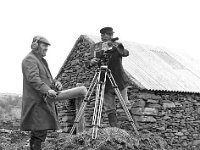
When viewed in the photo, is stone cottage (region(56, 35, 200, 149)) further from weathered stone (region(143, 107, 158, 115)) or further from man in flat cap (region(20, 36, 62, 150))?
man in flat cap (region(20, 36, 62, 150))

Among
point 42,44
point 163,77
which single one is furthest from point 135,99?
point 42,44

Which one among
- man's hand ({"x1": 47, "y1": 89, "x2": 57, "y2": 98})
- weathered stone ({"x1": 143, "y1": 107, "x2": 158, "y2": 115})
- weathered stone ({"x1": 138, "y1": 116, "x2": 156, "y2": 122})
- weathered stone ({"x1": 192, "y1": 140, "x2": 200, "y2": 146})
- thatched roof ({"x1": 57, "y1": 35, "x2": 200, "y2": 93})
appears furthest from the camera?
weathered stone ({"x1": 192, "y1": 140, "x2": 200, "y2": 146})

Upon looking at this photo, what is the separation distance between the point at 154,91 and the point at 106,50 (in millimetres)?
3153

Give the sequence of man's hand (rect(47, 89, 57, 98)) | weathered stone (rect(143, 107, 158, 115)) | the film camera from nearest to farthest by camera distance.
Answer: man's hand (rect(47, 89, 57, 98)), the film camera, weathered stone (rect(143, 107, 158, 115))

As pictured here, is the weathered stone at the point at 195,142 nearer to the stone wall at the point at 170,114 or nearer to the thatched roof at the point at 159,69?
the stone wall at the point at 170,114

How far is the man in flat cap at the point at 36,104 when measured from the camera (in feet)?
15.6

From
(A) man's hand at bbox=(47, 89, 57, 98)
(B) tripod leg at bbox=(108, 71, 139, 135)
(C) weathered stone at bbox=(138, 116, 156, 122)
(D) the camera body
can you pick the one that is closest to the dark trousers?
(A) man's hand at bbox=(47, 89, 57, 98)

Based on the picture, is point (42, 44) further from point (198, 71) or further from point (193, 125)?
point (198, 71)

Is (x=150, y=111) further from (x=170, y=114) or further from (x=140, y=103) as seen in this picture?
(x=170, y=114)

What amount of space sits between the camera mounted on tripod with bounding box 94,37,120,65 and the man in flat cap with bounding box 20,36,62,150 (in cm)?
174

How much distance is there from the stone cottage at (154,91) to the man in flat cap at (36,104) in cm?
296

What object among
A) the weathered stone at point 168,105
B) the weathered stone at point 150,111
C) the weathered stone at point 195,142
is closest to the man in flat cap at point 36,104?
the weathered stone at point 150,111

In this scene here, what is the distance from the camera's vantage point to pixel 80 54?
36.6ft

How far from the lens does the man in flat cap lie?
4.75 metres
